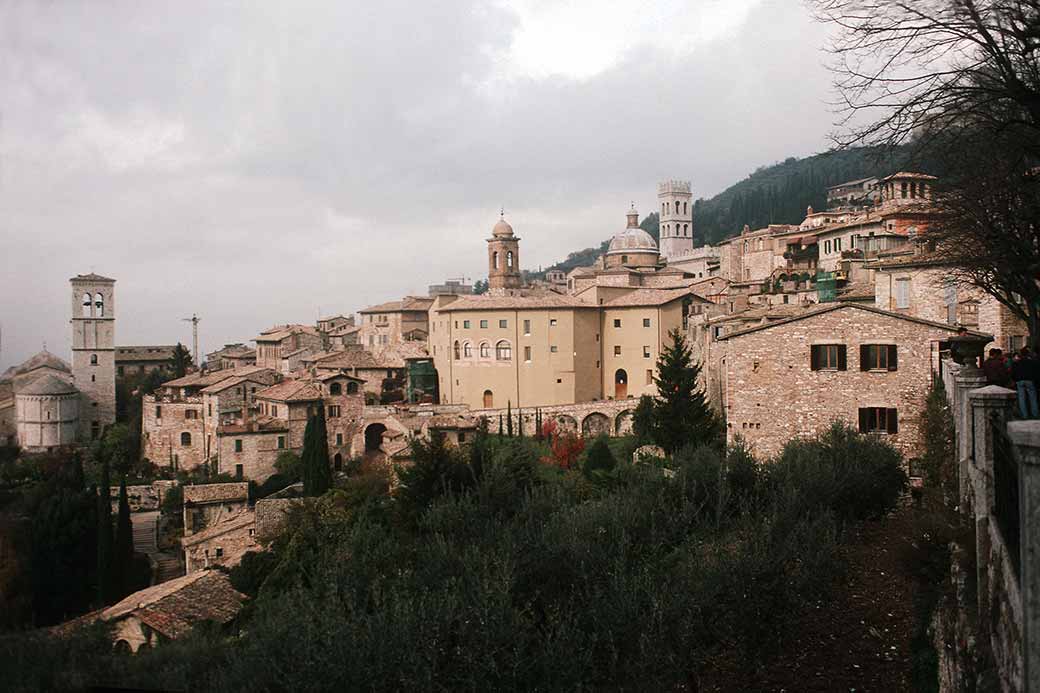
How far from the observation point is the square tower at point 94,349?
54781 mm

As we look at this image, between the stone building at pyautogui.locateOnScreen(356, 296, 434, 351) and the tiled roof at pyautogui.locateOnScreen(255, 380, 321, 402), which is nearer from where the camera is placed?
the tiled roof at pyautogui.locateOnScreen(255, 380, 321, 402)

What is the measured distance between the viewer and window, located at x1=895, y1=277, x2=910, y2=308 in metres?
25.0

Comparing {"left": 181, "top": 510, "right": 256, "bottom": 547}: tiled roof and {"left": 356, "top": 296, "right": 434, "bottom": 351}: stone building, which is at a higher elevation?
{"left": 356, "top": 296, "right": 434, "bottom": 351}: stone building

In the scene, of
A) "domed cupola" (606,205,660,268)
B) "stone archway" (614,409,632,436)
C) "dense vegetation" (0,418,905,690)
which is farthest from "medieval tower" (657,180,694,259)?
"dense vegetation" (0,418,905,690)

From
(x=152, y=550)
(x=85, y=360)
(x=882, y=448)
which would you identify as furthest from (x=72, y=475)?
(x=882, y=448)

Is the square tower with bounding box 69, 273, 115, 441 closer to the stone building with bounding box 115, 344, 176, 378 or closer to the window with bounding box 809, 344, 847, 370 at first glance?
the stone building with bounding box 115, 344, 176, 378

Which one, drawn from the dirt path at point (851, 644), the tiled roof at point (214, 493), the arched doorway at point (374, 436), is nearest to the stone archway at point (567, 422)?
the arched doorway at point (374, 436)

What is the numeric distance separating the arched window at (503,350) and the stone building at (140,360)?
32202mm

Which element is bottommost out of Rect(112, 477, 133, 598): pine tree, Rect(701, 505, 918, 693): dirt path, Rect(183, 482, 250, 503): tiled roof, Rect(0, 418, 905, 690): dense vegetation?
Rect(112, 477, 133, 598): pine tree

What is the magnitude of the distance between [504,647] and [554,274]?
119977mm

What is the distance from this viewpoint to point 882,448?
1477cm

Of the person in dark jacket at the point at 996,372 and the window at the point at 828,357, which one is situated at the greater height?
the window at the point at 828,357

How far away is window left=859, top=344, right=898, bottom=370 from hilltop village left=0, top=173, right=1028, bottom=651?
0.9 inches

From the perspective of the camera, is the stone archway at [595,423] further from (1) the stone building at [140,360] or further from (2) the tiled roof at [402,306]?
(1) the stone building at [140,360]
